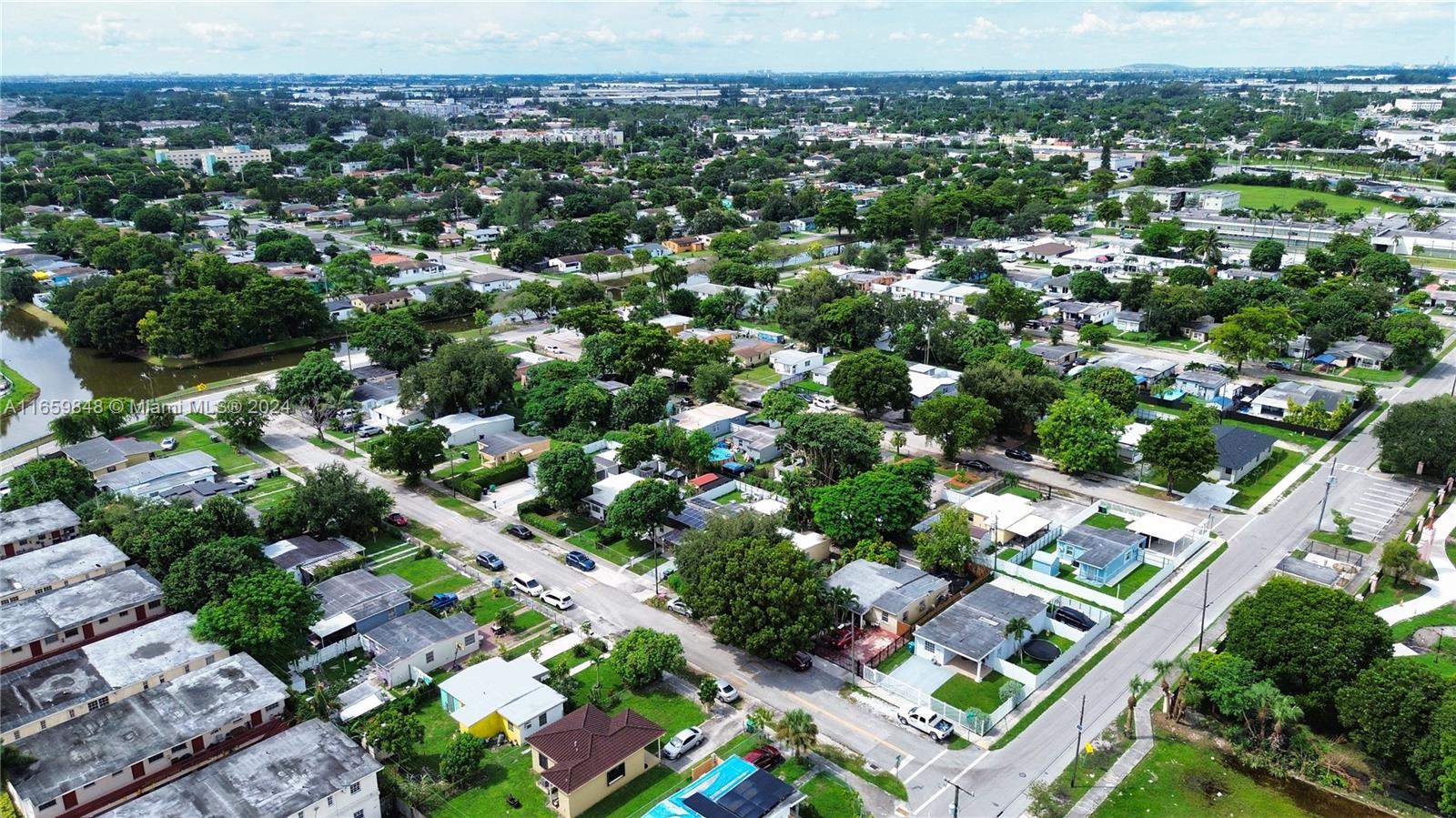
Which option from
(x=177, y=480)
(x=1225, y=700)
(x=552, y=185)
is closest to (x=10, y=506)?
(x=177, y=480)

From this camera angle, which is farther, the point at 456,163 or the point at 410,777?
the point at 456,163

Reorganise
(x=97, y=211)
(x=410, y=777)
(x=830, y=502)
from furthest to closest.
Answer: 1. (x=97, y=211)
2. (x=830, y=502)
3. (x=410, y=777)

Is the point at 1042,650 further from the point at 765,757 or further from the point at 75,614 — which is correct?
the point at 75,614

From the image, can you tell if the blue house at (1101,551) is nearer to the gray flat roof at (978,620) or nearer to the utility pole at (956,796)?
the gray flat roof at (978,620)

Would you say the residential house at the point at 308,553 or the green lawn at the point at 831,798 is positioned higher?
the residential house at the point at 308,553

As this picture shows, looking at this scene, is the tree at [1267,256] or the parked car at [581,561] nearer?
the parked car at [581,561]

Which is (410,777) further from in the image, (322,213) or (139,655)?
(322,213)

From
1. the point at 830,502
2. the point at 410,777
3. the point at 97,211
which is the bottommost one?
the point at 410,777

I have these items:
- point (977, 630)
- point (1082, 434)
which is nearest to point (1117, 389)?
point (1082, 434)

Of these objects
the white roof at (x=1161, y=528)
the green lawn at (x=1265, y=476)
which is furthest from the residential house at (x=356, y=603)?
the green lawn at (x=1265, y=476)
